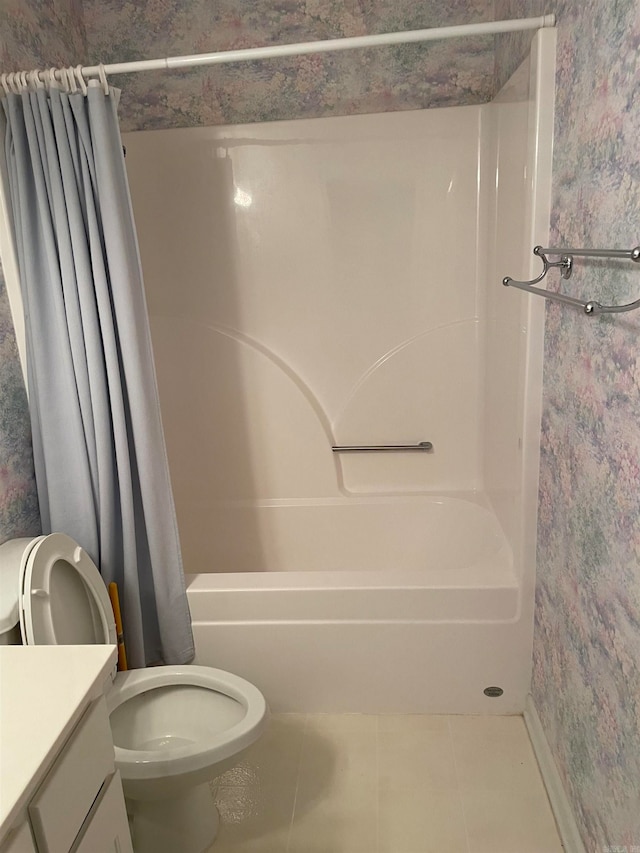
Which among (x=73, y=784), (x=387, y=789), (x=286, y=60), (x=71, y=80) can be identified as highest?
(x=286, y=60)

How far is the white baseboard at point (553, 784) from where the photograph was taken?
1.57 metres

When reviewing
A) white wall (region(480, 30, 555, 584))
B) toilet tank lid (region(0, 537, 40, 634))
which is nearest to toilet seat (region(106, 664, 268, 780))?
toilet tank lid (region(0, 537, 40, 634))

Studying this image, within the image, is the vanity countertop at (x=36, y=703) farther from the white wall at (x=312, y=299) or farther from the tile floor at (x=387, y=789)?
the white wall at (x=312, y=299)

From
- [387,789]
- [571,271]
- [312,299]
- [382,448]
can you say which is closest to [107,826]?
[387,789]

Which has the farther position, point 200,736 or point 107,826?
point 200,736

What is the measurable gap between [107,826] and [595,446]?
3.87ft

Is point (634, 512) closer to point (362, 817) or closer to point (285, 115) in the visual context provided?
point (362, 817)

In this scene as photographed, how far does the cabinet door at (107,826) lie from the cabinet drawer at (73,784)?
0.06ft

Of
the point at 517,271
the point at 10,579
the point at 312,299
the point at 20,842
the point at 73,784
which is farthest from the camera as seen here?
the point at 312,299

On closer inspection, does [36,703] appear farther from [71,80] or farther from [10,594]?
[71,80]

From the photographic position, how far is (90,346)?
1753 mm

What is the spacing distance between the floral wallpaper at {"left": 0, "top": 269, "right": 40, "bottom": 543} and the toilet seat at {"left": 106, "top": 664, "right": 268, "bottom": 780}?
20.1 inches

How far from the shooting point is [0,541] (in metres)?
1.72

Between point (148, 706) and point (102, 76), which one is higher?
point (102, 76)
